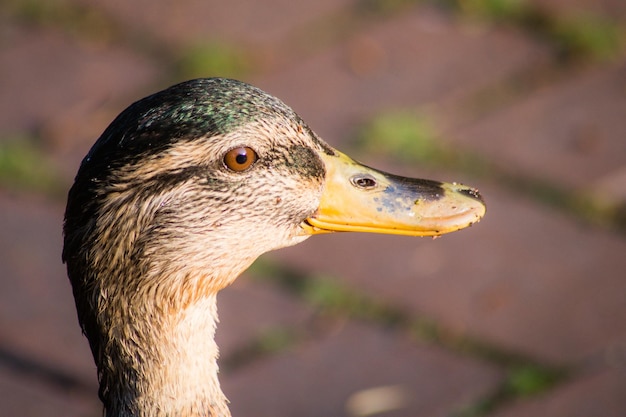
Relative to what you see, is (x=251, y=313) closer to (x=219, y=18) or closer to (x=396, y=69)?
(x=396, y=69)

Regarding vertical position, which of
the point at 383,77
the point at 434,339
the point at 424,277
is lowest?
the point at 434,339

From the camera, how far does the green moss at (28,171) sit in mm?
3273

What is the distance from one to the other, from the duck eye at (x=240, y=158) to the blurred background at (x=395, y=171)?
41.5 inches

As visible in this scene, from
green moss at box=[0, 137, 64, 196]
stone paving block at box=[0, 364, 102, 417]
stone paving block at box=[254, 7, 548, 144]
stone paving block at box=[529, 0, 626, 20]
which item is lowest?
stone paving block at box=[0, 364, 102, 417]

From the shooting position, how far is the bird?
1723 mm

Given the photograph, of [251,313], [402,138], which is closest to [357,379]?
[251,313]

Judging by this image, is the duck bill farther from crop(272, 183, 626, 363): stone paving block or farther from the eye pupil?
crop(272, 183, 626, 363): stone paving block

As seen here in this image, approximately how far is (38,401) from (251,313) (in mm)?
630

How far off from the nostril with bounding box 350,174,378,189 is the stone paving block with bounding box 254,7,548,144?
1475 millimetres

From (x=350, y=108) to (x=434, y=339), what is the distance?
1008 mm

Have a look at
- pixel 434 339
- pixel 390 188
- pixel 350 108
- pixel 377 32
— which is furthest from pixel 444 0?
pixel 390 188

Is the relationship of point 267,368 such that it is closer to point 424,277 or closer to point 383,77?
point 424,277

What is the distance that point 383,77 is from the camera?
12.0ft

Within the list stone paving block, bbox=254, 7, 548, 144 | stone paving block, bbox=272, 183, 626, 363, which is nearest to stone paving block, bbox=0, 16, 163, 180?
stone paving block, bbox=254, 7, 548, 144
